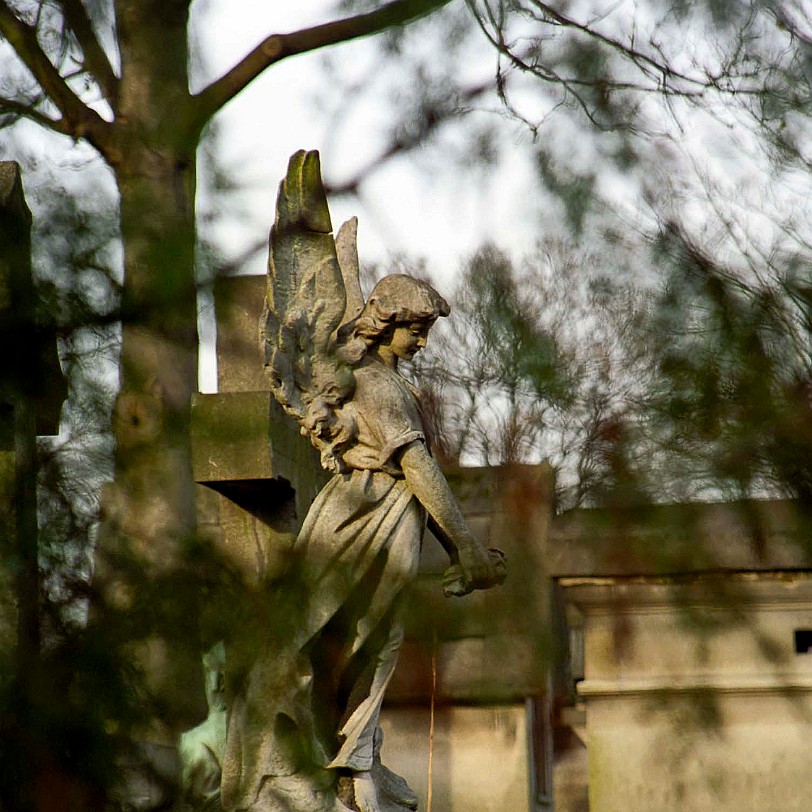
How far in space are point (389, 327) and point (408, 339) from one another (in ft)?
0.21

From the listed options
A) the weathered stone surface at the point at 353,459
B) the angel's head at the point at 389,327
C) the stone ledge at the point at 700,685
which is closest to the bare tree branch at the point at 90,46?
the stone ledge at the point at 700,685

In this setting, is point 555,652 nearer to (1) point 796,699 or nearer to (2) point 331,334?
(1) point 796,699

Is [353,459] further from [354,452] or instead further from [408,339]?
[408,339]

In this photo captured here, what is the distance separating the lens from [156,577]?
1469 millimetres

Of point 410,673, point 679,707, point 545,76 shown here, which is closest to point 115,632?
point 679,707

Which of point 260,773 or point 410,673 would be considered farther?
point 260,773

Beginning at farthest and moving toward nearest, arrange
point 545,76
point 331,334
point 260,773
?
point 331,334 → point 260,773 → point 545,76

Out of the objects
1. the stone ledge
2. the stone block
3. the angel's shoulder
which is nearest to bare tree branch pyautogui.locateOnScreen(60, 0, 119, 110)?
the stone ledge

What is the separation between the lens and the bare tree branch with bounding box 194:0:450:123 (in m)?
1.48

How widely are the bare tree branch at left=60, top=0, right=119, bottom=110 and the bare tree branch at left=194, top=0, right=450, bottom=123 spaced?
0.08 metres

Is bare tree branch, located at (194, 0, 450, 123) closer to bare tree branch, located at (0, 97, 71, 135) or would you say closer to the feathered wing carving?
bare tree branch, located at (0, 97, 71, 135)

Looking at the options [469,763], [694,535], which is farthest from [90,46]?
[469,763]

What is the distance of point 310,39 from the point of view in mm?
2197

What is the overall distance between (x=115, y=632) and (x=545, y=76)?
0.61m
